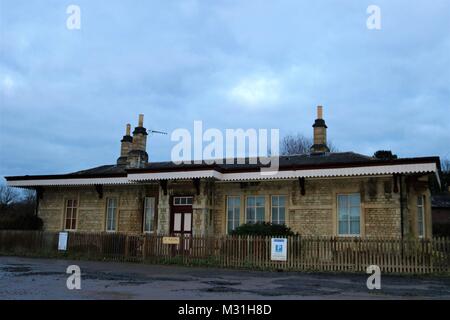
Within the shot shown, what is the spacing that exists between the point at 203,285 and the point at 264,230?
6150 mm

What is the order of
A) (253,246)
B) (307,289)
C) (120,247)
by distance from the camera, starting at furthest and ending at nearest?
(120,247) → (253,246) → (307,289)

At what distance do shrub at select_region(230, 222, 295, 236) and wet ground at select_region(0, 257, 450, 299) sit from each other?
219cm

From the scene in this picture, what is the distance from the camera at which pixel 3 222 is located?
23.2 meters

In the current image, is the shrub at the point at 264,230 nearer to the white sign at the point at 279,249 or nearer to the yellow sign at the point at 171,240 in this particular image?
the white sign at the point at 279,249

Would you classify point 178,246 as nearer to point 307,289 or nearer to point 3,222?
point 307,289

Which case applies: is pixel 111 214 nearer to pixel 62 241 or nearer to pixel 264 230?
pixel 62 241

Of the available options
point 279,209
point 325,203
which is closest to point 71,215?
point 279,209

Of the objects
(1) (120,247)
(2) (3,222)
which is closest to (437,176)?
(1) (120,247)

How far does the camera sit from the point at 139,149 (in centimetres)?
2470

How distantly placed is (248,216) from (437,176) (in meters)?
7.53

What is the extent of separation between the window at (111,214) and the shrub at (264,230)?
7411 millimetres

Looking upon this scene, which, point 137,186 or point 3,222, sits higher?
point 137,186

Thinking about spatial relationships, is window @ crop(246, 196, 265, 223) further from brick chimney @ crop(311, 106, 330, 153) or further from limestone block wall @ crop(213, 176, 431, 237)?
brick chimney @ crop(311, 106, 330, 153)
